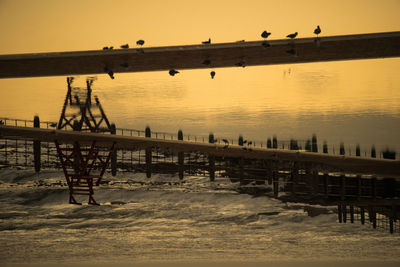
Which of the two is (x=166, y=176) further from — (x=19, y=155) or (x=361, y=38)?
(x=361, y=38)

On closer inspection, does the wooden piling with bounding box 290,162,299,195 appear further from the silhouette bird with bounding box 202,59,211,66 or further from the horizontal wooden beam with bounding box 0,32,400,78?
the silhouette bird with bounding box 202,59,211,66

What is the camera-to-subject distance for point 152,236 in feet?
29.9

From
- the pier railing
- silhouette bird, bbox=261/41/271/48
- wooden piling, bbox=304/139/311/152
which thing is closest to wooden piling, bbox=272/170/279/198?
the pier railing

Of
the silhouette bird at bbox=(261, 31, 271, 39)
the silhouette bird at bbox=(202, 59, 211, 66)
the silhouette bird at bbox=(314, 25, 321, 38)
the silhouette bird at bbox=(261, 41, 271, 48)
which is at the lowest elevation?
the silhouette bird at bbox=(202, 59, 211, 66)

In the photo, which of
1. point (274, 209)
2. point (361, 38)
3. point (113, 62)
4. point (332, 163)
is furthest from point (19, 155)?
point (361, 38)

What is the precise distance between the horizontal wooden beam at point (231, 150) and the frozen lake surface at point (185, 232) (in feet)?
4.61

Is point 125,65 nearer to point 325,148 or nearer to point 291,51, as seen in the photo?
point 291,51

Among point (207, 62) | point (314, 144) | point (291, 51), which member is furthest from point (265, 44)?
point (314, 144)

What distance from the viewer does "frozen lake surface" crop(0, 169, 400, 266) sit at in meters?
7.20

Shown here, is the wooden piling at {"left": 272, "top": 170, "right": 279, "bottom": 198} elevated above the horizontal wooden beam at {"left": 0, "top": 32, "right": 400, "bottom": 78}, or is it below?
below

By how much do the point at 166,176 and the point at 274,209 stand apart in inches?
371

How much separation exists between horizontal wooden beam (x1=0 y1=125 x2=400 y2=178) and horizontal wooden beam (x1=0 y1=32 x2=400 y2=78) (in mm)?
5682

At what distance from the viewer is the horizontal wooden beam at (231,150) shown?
10.6 metres

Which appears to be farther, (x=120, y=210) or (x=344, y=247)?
(x=120, y=210)
